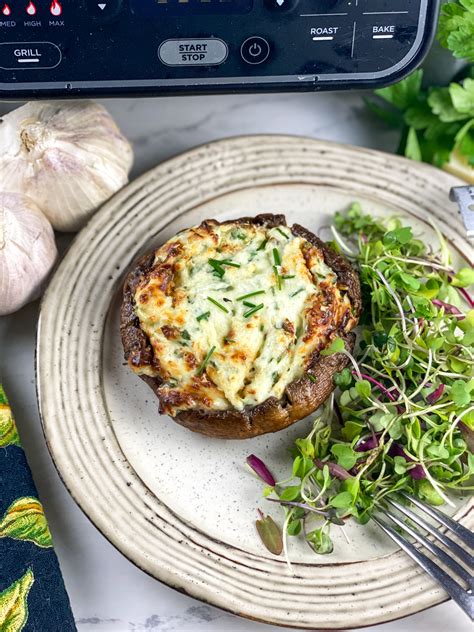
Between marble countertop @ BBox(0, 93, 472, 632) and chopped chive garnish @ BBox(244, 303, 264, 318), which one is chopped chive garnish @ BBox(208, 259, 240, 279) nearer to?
chopped chive garnish @ BBox(244, 303, 264, 318)

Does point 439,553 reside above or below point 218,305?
below

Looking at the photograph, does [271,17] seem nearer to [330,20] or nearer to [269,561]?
[330,20]

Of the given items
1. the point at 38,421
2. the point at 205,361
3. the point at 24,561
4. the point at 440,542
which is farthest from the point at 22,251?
the point at 440,542

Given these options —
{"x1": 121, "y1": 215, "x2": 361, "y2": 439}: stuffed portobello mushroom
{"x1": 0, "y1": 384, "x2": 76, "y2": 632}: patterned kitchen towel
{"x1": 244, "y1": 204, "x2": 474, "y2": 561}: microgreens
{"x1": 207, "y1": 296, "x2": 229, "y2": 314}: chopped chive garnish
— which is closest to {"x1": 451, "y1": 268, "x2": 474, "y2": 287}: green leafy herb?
{"x1": 244, "y1": 204, "x2": 474, "y2": 561}: microgreens

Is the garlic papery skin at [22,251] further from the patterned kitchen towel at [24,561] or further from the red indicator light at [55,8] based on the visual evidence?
the red indicator light at [55,8]

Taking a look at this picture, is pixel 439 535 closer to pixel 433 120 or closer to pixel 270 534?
pixel 270 534

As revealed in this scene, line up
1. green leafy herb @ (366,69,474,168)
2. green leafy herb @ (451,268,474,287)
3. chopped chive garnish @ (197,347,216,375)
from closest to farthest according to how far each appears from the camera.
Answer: chopped chive garnish @ (197,347,216,375), green leafy herb @ (451,268,474,287), green leafy herb @ (366,69,474,168)

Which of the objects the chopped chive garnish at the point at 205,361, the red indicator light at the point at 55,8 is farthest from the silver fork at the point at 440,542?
the red indicator light at the point at 55,8
